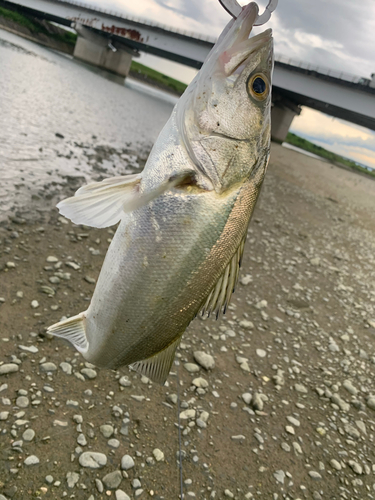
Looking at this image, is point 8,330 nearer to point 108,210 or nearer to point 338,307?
point 108,210

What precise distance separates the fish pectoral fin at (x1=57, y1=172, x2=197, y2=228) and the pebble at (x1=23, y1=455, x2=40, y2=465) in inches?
71.0

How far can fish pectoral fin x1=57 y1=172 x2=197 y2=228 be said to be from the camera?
189cm

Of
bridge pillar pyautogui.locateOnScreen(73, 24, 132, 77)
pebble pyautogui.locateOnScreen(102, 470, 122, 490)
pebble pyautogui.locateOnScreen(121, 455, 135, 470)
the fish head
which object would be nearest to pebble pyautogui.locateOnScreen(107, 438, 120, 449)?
pebble pyautogui.locateOnScreen(121, 455, 135, 470)

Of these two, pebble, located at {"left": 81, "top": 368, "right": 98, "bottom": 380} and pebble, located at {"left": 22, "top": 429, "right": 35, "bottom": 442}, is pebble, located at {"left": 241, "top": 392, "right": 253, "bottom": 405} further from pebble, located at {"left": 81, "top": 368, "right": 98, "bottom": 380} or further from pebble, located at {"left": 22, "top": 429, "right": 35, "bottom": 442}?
pebble, located at {"left": 22, "top": 429, "right": 35, "bottom": 442}

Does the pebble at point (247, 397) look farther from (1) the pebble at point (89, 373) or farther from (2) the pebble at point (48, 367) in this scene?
(2) the pebble at point (48, 367)

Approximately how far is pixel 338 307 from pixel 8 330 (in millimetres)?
5628

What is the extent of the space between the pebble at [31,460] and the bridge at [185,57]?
35.4m

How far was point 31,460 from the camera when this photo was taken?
98.6 inches

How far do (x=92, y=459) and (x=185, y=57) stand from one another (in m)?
48.3

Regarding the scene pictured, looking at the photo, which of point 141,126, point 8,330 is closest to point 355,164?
point 141,126

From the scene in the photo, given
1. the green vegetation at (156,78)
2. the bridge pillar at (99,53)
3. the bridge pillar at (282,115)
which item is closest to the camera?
the bridge pillar at (282,115)

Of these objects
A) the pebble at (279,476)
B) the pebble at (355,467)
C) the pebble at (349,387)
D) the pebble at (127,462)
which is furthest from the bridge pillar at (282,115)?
the pebble at (127,462)

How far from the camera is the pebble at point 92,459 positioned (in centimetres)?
265

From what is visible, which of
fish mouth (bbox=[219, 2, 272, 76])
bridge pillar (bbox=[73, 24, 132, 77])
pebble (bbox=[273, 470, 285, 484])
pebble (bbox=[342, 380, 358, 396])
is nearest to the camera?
fish mouth (bbox=[219, 2, 272, 76])
